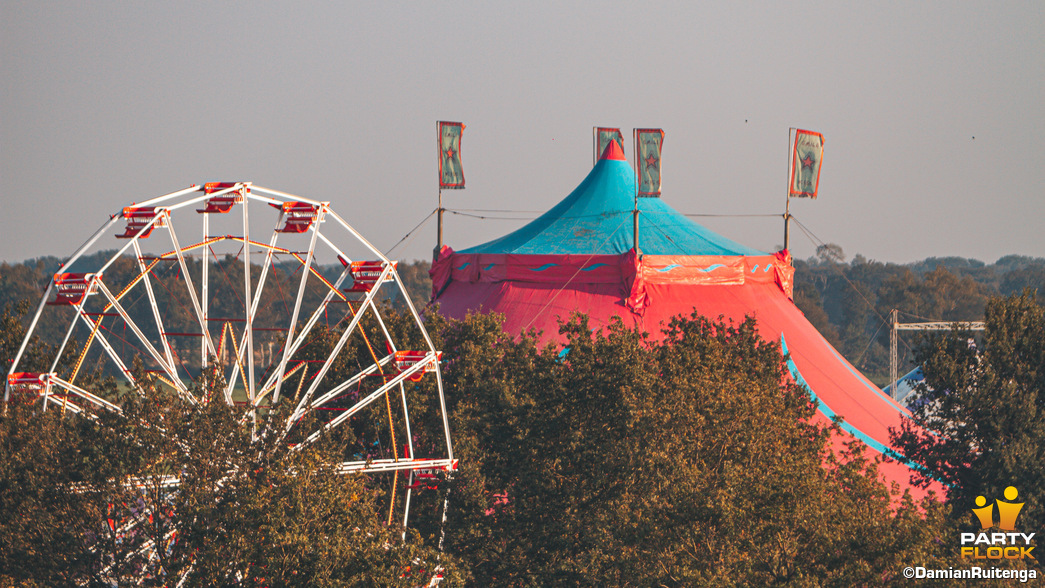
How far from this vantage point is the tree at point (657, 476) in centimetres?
1260

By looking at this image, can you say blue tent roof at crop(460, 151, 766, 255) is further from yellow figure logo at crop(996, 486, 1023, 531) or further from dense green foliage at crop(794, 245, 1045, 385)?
dense green foliage at crop(794, 245, 1045, 385)

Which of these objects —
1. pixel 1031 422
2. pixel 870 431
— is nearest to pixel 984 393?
pixel 1031 422

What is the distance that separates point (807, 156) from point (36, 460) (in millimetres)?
23489

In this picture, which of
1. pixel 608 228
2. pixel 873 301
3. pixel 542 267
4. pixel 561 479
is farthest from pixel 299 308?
pixel 873 301

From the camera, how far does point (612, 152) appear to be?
31016 mm

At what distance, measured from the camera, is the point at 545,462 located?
1838 cm

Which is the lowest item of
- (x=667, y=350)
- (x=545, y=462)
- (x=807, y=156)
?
(x=545, y=462)

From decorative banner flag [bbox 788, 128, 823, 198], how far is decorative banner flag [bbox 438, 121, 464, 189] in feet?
32.5

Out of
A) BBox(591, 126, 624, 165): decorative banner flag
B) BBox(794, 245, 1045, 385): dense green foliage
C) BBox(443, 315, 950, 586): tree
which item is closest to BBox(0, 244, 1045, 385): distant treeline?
BBox(794, 245, 1045, 385): dense green foliage

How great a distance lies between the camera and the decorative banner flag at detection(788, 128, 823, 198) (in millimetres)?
30656

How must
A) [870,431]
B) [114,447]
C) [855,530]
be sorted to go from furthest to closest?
[870,431]
[114,447]
[855,530]

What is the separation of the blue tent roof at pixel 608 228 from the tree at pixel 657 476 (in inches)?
273

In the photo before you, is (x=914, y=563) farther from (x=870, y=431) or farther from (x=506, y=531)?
(x=870, y=431)

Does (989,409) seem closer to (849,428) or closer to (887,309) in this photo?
(849,428)
